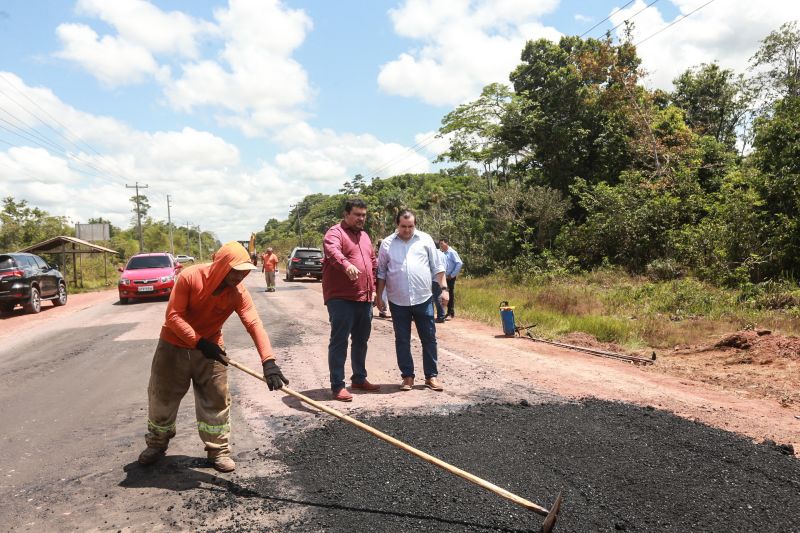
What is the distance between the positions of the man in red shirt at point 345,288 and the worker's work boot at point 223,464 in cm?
167

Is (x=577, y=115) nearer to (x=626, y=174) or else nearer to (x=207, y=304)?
(x=626, y=174)

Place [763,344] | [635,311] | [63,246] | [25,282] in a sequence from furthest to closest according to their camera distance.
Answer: [63,246] < [25,282] < [635,311] < [763,344]

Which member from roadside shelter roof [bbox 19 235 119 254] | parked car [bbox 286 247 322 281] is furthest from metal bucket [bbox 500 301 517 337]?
roadside shelter roof [bbox 19 235 119 254]

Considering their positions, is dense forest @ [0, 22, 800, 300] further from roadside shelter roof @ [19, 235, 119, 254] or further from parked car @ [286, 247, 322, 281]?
roadside shelter roof @ [19, 235, 119, 254]

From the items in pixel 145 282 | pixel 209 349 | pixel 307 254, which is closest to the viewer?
pixel 209 349

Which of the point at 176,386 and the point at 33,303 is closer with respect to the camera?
the point at 176,386

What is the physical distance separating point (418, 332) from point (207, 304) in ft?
8.31

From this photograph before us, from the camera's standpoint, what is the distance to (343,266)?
5203 mm

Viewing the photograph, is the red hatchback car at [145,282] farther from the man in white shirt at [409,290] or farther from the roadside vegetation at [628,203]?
the man in white shirt at [409,290]

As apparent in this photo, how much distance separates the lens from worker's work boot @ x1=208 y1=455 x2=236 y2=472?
3.64 meters

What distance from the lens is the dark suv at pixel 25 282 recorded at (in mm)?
14320

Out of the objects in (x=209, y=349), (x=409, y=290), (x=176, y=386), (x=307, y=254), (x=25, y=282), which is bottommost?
(x=176, y=386)

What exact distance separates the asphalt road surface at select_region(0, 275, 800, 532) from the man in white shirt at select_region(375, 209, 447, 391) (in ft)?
0.95

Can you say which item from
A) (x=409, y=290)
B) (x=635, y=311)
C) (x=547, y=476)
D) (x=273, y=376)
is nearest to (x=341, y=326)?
(x=409, y=290)
